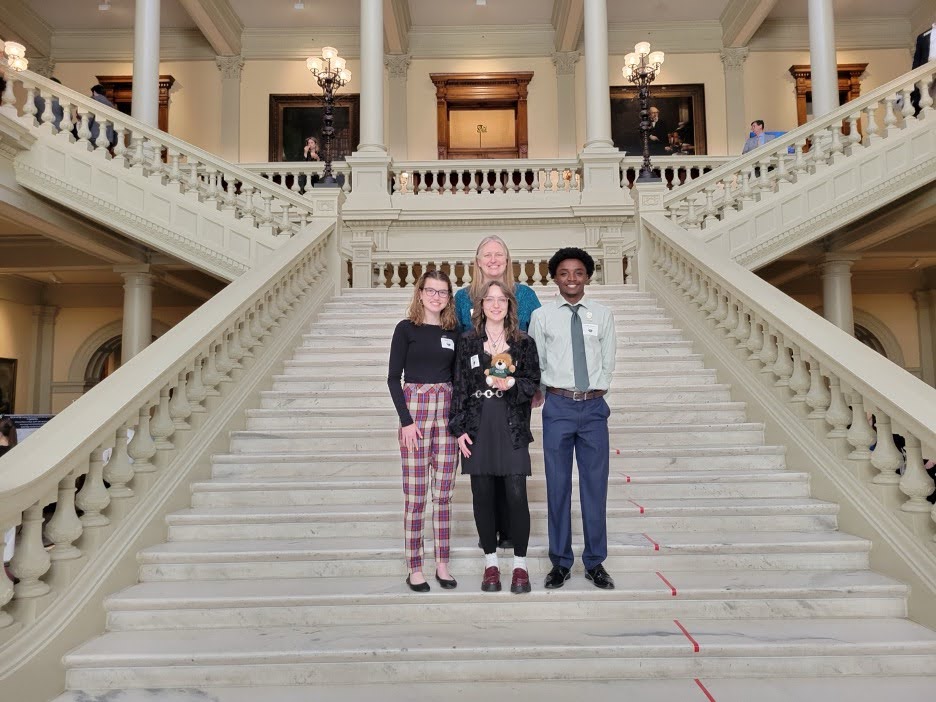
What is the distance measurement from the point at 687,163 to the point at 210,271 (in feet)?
27.9

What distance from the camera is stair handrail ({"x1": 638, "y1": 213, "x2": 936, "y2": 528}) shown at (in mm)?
3205

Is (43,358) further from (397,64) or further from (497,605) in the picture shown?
(497,605)

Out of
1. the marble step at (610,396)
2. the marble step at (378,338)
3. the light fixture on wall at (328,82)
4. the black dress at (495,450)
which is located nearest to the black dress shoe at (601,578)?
the black dress at (495,450)

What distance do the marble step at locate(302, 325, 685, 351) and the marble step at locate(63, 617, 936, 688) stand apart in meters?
3.71

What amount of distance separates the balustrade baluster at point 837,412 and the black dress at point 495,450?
2.10m

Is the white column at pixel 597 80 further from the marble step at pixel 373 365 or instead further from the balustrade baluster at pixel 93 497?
the balustrade baluster at pixel 93 497

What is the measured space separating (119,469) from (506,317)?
2210mm

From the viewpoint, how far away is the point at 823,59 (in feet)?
36.1

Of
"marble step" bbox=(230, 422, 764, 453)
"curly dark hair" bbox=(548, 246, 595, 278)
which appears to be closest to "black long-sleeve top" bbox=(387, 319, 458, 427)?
"curly dark hair" bbox=(548, 246, 595, 278)

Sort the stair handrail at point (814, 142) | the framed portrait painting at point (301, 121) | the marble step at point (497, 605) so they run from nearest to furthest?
the marble step at point (497, 605), the stair handrail at point (814, 142), the framed portrait painting at point (301, 121)

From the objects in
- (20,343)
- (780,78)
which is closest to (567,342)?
(20,343)

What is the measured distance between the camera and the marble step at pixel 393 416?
492cm

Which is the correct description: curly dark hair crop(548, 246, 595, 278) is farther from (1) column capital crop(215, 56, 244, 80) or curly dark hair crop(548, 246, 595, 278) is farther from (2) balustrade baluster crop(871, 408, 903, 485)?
(1) column capital crop(215, 56, 244, 80)

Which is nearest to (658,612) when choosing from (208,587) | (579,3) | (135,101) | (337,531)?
(337,531)
